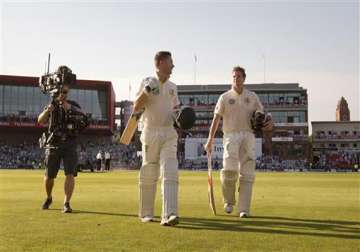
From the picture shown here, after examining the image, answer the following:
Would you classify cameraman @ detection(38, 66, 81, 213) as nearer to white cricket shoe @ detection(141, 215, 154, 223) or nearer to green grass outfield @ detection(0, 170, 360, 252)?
green grass outfield @ detection(0, 170, 360, 252)

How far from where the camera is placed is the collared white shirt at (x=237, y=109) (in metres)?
8.98

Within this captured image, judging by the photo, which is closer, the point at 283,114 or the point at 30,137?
the point at 30,137

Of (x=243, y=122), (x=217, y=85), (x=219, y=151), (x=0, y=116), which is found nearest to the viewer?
(x=243, y=122)

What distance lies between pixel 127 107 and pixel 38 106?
17.3m

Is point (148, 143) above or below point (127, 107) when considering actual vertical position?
below

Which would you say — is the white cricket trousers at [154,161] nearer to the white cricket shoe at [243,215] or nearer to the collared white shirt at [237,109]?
the white cricket shoe at [243,215]

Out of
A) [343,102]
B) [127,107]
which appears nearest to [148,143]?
[127,107]

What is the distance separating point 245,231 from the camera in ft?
21.3

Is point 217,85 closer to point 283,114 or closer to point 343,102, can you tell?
point 283,114

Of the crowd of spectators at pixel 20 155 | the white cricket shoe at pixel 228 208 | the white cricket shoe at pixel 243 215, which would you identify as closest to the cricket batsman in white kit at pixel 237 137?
the white cricket shoe at pixel 228 208

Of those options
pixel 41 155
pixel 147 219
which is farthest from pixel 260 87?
pixel 147 219

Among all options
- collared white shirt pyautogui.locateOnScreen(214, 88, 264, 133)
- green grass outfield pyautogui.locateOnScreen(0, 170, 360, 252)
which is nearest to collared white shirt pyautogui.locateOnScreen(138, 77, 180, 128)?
green grass outfield pyautogui.locateOnScreen(0, 170, 360, 252)

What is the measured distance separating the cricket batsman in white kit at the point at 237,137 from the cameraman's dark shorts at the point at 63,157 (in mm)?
2409

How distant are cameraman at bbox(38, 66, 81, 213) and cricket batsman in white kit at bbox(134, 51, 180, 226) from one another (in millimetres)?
2040
